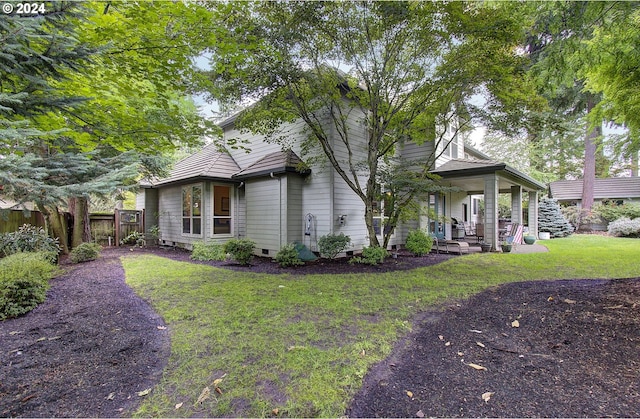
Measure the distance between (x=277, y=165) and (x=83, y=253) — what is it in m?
6.17

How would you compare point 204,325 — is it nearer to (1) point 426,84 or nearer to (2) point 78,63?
(2) point 78,63

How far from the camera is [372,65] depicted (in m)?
7.25

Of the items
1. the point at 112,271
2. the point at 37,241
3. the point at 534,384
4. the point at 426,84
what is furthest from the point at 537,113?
the point at 37,241

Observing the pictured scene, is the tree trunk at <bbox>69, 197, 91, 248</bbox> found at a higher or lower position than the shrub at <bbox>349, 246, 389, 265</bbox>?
higher

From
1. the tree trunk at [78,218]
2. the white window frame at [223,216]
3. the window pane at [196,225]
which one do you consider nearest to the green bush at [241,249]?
the white window frame at [223,216]

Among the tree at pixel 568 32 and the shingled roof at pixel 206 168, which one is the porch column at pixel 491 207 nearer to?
the tree at pixel 568 32

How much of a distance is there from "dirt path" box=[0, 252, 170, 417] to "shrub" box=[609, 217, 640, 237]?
69.0 ft

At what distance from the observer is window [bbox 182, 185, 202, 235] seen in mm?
10852

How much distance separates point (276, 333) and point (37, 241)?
26.2 feet

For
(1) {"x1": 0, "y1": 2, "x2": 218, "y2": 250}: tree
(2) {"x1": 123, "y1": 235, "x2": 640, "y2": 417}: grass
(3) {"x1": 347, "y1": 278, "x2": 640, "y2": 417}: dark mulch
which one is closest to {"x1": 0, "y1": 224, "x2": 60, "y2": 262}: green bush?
(2) {"x1": 123, "y1": 235, "x2": 640, "y2": 417}: grass

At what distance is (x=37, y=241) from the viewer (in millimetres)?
7438

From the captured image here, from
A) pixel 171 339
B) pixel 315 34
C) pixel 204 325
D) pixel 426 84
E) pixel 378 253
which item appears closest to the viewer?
pixel 171 339

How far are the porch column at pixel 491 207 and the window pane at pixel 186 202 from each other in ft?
36.0

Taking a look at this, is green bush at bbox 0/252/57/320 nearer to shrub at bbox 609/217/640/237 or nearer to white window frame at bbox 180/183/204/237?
white window frame at bbox 180/183/204/237
